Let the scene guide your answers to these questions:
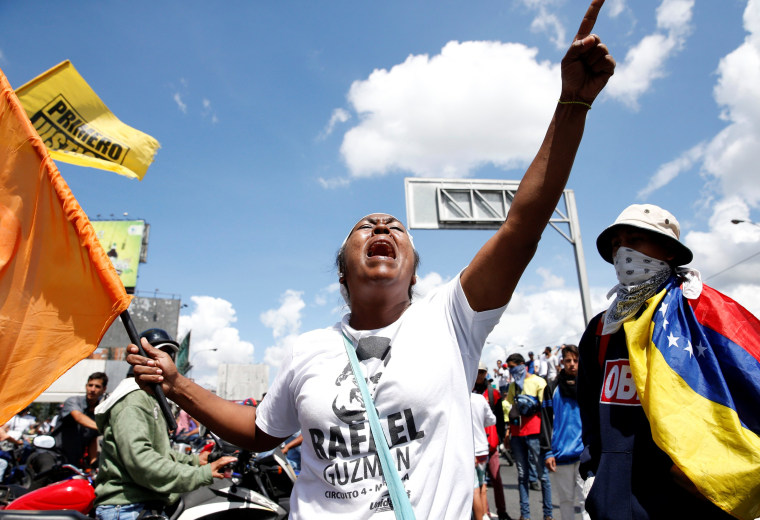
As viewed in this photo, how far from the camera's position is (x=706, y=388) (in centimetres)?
213

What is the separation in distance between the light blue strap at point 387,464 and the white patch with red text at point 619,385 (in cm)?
141

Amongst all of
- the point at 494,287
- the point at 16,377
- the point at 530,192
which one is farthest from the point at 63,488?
the point at 530,192

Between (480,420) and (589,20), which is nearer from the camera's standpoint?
(589,20)

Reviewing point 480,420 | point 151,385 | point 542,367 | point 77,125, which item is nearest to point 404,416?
point 151,385

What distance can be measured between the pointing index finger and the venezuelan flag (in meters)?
1.46

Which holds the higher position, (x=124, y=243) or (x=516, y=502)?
(x=124, y=243)

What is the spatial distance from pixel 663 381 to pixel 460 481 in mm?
1150

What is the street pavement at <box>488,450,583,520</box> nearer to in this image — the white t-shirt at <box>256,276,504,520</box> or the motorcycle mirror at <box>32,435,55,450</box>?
the motorcycle mirror at <box>32,435,55,450</box>

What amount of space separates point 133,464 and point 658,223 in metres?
3.24

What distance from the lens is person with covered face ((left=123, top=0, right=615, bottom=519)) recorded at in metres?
1.50

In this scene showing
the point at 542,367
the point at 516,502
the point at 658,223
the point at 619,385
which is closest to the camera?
the point at 619,385

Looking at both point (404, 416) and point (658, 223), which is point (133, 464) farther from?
point (658, 223)

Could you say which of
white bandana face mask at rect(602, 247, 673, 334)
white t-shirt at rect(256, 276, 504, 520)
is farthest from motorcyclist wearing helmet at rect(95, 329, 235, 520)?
white bandana face mask at rect(602, 247, 673, 334)

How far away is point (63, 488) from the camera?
11.2ft
